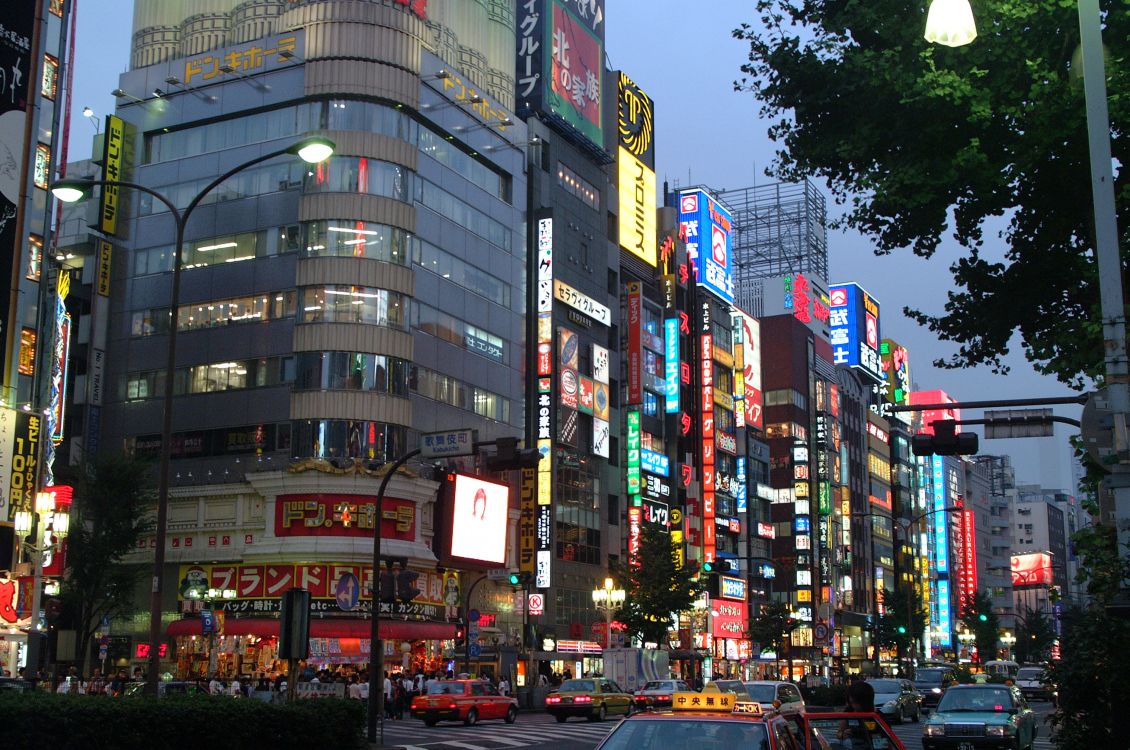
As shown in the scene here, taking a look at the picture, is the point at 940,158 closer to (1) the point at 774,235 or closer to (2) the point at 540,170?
(2) the point at 540,170

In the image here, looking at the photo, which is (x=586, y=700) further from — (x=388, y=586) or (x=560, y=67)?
(x=560, y=67)

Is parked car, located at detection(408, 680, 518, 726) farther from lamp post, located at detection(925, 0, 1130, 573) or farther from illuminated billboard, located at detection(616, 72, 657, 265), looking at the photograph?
illuminated billboard, located at detection(616, 72, 657, 265)

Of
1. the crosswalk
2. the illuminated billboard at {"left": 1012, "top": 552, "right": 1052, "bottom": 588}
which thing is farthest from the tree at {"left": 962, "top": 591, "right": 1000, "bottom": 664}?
the crosswalk

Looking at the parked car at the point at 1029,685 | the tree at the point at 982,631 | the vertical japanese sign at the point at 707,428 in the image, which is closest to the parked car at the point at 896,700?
the parked car at the point at 1029,685

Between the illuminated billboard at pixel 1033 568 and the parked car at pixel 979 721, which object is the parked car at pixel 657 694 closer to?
the parked car at pixel 979 721

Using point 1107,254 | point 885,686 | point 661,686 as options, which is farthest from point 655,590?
point 1107,254

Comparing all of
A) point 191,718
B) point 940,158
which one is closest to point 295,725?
point 191,718

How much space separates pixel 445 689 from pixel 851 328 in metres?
116

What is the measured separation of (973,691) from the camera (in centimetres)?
2755

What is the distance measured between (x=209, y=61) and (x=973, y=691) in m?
49.9

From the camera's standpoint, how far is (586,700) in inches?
1784

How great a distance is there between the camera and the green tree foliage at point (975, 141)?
18.4 m

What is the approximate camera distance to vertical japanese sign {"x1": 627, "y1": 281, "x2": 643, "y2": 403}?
79.4m

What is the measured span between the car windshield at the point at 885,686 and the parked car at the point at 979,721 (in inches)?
606
